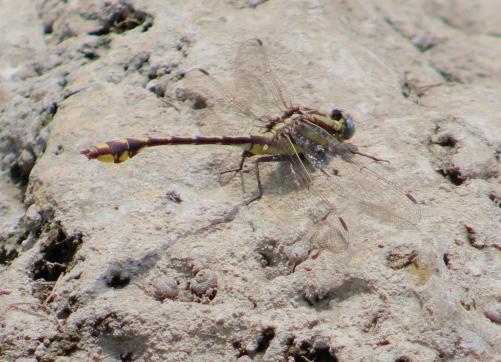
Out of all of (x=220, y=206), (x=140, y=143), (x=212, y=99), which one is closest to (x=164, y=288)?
(x=220, y=206)

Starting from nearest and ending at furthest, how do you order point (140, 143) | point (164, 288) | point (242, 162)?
point (164, 288)
point (140, 143)
point (242, 162)

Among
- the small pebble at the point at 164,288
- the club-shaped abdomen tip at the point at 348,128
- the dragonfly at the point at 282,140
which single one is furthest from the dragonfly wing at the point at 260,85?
Answer: the small pebble at the point at 164,288

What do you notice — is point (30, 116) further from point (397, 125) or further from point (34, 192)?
point (397, 125)

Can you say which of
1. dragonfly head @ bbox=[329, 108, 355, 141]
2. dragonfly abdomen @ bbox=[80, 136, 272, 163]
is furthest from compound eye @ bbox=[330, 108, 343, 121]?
dragonfly abdomen @ bbox=[80, 136, 272, 163]

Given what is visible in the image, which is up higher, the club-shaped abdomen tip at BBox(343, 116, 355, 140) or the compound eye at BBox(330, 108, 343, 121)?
the compound eye at BBox(330, 108, 343, 121)

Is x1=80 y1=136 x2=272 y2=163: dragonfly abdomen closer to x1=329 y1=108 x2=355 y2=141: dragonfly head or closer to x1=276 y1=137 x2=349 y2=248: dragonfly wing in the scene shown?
x1=276 y1=137 x2=349 y2=248: dragonfly wing

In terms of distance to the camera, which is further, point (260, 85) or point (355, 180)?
point (260, 85)

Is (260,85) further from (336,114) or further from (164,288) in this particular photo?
(164,288)

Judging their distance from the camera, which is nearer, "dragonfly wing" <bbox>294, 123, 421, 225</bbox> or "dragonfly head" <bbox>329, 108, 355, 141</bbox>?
"dragonfly wing" <bbox>294, 123, 421, 225</bbox>
